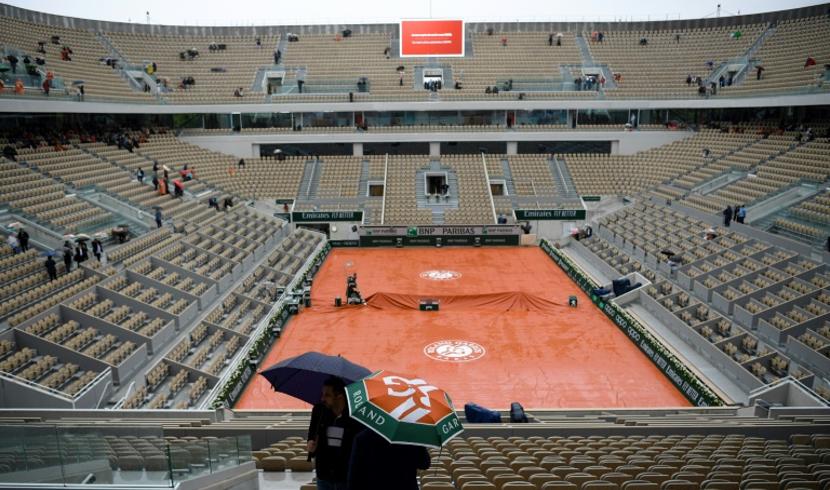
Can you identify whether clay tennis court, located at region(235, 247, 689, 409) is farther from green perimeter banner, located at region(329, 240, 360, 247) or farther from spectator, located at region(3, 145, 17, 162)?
spectator, located at region(3, 145, 17, 162)

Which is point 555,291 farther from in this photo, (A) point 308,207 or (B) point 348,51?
(B) point 348,51

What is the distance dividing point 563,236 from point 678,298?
620 inches

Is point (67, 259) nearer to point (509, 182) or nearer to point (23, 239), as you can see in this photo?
point (23, 239)

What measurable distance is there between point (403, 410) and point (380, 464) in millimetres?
544

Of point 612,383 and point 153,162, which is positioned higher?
point 153,162

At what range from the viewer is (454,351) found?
2064cm

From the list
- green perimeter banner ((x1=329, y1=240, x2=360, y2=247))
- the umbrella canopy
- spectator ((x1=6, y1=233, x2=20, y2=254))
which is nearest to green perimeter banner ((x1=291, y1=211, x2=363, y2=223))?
green perimeter banner ((x1=329, y1=240, x2=360, y2=247))

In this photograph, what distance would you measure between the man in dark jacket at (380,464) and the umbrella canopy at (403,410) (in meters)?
0.13

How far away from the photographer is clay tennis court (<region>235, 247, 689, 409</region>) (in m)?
17.6

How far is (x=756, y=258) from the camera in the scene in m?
24.6

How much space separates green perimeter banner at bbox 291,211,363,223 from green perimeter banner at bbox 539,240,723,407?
16786 mm

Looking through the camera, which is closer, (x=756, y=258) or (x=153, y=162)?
(x=756, y=258)

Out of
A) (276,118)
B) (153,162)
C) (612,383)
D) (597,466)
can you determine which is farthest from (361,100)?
(597,466)

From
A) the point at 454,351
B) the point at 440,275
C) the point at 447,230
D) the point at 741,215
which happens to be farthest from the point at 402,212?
the point at 741,215
